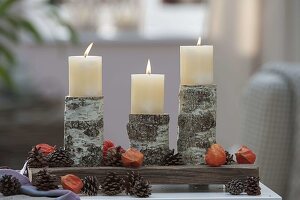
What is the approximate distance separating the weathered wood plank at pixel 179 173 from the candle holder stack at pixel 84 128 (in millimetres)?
26

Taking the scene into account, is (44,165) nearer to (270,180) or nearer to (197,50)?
(197,50)

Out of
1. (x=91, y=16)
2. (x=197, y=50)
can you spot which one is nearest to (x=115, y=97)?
(x=91, y=16)

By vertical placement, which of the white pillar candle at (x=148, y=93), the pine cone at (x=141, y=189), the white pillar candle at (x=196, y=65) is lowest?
the pine cone at (x=141, y=189)

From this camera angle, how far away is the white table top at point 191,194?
46.7 inches

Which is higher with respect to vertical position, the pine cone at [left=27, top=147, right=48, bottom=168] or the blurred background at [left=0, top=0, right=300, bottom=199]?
the blurred background at [left=0, top=0, right=300, bottom=199]

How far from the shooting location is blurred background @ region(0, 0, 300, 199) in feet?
7.32

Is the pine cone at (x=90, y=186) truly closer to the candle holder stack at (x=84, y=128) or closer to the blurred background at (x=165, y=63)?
the candle holder stack at (x=84, y=128)

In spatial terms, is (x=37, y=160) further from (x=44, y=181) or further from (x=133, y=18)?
(x=133, y=18)

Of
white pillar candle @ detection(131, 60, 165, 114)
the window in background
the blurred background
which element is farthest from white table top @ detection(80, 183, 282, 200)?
the window in background

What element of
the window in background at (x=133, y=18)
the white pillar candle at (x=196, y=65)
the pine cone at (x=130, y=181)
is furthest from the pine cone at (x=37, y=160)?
the window in background at (x=133, y=18)

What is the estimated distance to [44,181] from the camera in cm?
118

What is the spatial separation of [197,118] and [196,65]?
7 centimetres

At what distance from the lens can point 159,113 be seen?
1.27 metres

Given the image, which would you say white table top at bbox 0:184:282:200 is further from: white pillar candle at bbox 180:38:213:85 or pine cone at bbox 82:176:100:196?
white pillar candle at bbox 180:38:213:85
